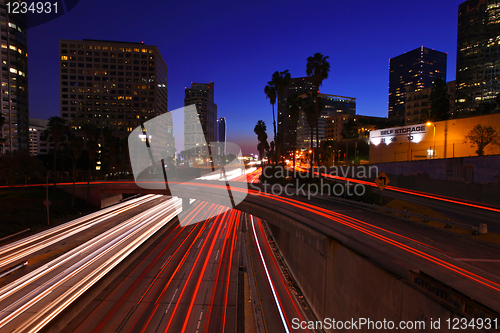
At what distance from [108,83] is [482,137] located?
13239 centimetres

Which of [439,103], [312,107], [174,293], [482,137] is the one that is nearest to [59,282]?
[174,293]

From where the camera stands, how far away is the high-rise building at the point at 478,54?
9144 centimetres

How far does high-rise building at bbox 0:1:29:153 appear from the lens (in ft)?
331

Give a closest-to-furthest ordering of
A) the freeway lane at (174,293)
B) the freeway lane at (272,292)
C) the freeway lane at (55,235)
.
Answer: the freeway lane at (174,293), the freeway lane at (272,292), the freeway lane at (55,235)

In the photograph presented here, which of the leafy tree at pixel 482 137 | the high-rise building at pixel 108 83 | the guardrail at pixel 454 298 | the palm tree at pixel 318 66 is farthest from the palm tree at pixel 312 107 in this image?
the high-rise building at pixel 108 83

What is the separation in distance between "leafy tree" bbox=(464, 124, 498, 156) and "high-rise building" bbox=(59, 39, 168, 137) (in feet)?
392

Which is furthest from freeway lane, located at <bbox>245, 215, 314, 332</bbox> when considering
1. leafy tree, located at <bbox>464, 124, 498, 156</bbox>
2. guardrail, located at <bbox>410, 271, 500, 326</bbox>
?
leafy tree, located at <bbox>464, 124, 498, 156</bbox>

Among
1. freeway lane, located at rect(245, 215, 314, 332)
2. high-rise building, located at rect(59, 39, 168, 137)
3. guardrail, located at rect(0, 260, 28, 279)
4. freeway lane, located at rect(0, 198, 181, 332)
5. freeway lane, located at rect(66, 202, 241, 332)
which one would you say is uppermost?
high-rise building, located at rect(59, 39, 168, 137)

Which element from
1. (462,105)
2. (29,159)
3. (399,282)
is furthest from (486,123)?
(462,105)

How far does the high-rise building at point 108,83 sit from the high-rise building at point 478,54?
135737 millimetres

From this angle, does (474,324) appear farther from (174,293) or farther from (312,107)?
(312,107)

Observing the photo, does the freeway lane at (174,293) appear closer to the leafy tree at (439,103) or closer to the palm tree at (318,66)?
the palm tree at (318,66)

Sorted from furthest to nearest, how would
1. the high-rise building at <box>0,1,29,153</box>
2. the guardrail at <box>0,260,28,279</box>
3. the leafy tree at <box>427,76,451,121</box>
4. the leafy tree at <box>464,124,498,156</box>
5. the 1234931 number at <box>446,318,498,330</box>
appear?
the high-rise building at <box>0,1,29,153</box> < the leafy tree at <box>427,76,451,121</box> < the leafy tree at <box>464,124,498,156</box> < the guardrail at <box>0,260,28,279</box> < the 1234931 number at <box>446,318,498,330</box>

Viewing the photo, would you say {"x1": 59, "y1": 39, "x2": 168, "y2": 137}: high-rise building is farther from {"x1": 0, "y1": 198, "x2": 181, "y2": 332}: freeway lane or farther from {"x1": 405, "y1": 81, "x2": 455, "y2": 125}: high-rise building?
{"x1": 405, "y1": 81, "x2": 455, "y2": 125}: high-rise building
